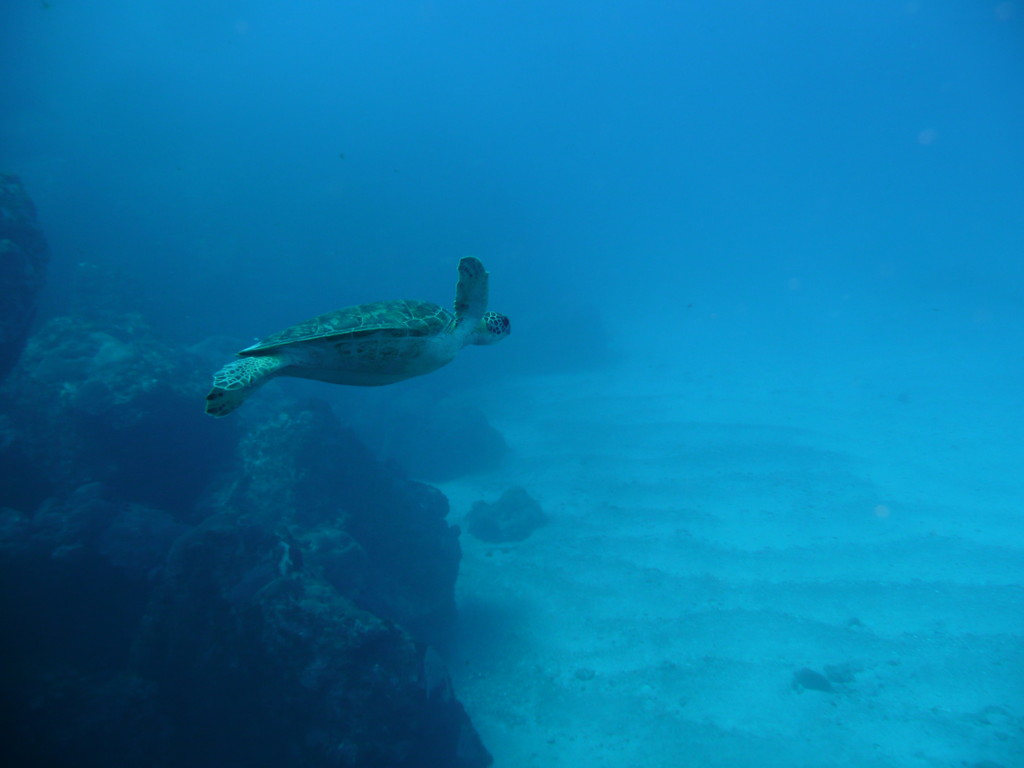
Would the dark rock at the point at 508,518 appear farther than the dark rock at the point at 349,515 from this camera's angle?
Yes

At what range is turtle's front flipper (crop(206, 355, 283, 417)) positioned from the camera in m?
3.26

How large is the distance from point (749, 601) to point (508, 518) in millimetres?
6526

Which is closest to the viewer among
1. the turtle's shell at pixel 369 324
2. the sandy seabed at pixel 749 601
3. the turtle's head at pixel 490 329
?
the turtle's shell at pixel 369 324

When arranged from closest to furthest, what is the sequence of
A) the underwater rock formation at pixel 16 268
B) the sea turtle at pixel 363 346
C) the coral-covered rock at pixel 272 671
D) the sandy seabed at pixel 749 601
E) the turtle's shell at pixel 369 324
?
the sea turtle at pixel 363 346 < the turtle's shell at pixel 369 324 < the coral-covered rock at pixel 272 671 < the sandy seabed at pixel 749 601 < the underwater rock formation at pixel 16 268

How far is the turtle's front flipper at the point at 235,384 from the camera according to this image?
3.26 metres

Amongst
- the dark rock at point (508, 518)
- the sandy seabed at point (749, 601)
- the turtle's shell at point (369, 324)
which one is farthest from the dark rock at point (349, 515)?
the turtle's shell at point (369, 324)

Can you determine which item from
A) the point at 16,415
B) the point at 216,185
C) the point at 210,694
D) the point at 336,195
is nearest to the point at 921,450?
the point at 210,694

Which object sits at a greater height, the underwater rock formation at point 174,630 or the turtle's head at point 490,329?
the turtle's head at point 490,329

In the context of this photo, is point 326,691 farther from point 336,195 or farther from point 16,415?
point 336,195

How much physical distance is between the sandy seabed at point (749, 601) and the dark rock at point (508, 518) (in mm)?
334

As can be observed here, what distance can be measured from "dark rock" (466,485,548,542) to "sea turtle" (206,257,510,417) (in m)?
9.05

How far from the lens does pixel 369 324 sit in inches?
161

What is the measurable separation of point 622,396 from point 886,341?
27076 millimetres

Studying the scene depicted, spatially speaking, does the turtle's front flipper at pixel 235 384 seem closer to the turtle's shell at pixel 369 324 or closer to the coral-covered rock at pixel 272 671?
the turtle's shell at pixel 369 324
